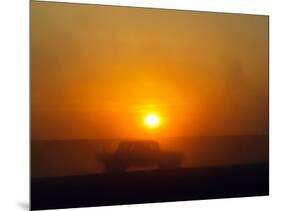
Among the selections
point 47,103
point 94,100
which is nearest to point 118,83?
point 94,100

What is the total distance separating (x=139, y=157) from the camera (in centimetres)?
355

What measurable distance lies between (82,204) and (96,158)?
38 cm

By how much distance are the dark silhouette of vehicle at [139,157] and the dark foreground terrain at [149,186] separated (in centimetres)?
6

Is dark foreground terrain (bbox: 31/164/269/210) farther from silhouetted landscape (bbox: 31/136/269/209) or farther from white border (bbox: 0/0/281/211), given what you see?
white border (bbox: 0/0/281/211)

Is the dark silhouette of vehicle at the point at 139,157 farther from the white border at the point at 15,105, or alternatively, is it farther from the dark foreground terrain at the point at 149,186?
the white border at the point at 15,105

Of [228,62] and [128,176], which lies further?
[228,62]

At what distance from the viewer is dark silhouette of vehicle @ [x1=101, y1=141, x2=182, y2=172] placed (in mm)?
3498

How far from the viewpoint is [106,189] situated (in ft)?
11.5

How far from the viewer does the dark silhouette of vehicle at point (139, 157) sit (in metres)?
3.50

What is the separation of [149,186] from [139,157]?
26 centimetres

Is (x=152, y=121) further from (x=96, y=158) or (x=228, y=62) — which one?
(x=228, y=62)

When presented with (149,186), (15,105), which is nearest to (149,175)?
(149,186)

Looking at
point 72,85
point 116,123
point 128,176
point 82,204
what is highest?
point 72,85

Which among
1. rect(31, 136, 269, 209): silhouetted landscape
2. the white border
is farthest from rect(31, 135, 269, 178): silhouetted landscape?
the white border
